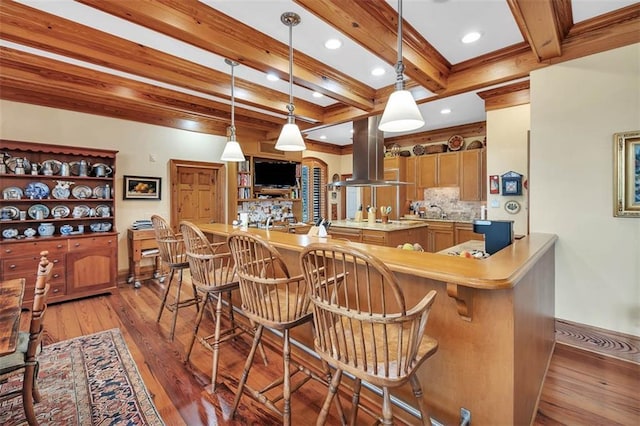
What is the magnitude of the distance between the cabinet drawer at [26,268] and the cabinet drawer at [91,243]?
0.63 feet

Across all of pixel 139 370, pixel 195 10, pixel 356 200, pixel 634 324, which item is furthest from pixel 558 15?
pixel 356 200

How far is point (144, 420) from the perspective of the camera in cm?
174

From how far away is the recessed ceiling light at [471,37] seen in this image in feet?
8.58

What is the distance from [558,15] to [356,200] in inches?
217

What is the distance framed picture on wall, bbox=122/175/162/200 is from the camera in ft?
15.0

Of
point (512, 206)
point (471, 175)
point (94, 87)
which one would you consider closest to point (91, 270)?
point (94, 87)

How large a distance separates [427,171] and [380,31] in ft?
13.7

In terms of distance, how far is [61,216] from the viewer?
3.93 m

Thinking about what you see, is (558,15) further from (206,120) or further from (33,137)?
(33,137)

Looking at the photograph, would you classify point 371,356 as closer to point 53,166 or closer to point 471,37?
point 471,37

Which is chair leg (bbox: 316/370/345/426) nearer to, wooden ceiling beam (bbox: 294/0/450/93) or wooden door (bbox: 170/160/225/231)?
wooden ceiling beam (bbox: 294/0/450/93)

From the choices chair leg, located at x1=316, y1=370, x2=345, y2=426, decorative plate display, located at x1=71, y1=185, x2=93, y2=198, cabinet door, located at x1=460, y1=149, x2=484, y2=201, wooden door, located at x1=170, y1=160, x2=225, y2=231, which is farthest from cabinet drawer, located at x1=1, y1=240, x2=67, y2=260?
cabinet door, located at x1=460, y1=149, x2=484, y2=201

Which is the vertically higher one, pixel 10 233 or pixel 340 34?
pixel 340 34

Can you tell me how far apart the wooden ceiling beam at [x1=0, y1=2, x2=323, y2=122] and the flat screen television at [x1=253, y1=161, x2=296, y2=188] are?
2.03 metres
